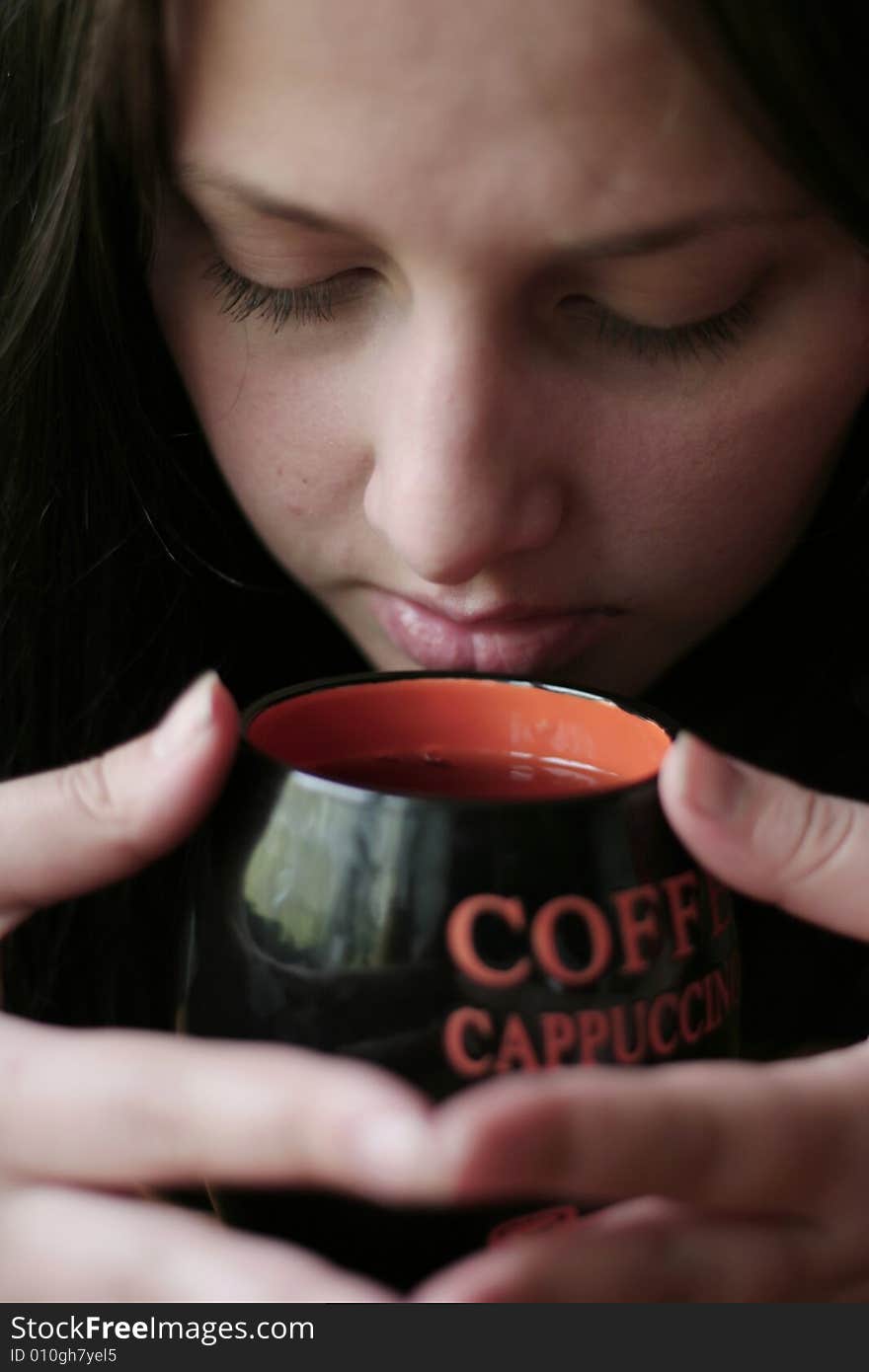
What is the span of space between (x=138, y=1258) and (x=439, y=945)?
19cm

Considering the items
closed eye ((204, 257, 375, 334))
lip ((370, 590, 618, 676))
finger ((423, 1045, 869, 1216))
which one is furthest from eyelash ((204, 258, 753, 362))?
finger ((423, 1045, 869, 1216))

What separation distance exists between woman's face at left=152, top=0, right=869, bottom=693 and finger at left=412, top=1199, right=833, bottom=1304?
37 centimetres

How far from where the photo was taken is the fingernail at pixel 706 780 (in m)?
0.56

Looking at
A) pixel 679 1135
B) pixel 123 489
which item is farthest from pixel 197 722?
pixel 123 489

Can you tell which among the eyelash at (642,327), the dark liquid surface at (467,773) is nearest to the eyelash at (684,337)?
the eyelash at (642,327)

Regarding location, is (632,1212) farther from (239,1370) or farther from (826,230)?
(826,230)

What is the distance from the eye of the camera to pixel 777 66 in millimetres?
693

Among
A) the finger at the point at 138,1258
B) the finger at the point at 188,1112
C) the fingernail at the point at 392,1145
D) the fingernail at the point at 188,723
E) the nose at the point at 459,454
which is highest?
the nose at the point at 459,454

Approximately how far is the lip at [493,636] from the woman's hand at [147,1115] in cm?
31

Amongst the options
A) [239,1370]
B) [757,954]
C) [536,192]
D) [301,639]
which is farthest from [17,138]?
[757,954]

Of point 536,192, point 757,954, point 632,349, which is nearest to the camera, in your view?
point 536,192

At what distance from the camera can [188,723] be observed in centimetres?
59

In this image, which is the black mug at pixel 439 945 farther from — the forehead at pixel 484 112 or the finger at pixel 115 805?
the forehead at pixel 484 112

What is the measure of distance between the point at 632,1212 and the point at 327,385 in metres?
0.49
